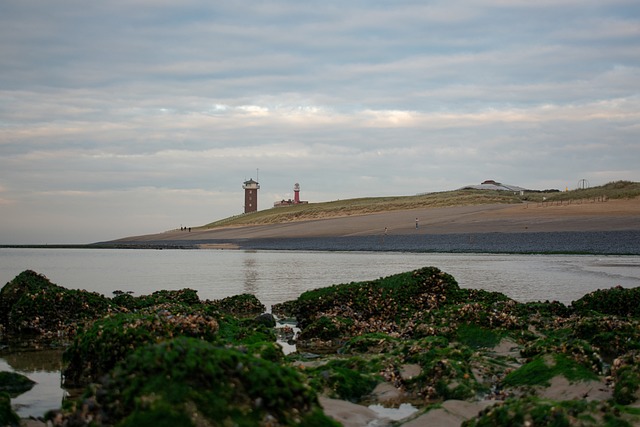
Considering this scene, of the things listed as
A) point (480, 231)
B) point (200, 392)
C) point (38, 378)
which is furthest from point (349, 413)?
point (480, 231)

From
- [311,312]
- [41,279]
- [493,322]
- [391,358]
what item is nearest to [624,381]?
[391,358]

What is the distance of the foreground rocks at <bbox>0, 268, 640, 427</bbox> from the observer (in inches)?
204

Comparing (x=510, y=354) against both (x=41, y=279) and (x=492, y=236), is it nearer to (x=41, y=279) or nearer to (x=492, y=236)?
(x=41, y=279)

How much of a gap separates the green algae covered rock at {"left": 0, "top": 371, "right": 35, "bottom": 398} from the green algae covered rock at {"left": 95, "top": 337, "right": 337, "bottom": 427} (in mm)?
3624

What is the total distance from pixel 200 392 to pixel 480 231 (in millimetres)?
54304

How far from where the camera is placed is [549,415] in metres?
5.44

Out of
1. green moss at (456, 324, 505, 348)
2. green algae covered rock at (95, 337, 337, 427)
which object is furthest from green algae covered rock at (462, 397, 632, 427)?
green moss at (456, 324, 505, 348)

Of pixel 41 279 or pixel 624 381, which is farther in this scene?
pixel 41 279

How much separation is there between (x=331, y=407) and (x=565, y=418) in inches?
102

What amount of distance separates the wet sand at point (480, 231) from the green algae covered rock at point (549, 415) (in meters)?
36.7

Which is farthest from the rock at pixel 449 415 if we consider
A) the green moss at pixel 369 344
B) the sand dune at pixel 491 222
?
the sand dune at pixel 491 222

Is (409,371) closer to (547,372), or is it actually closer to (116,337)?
(547,372)

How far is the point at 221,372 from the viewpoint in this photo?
5.27 metres

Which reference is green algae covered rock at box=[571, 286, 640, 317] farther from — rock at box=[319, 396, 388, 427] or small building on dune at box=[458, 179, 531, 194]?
small building on dune at box=[458, 179, 531, 194]
